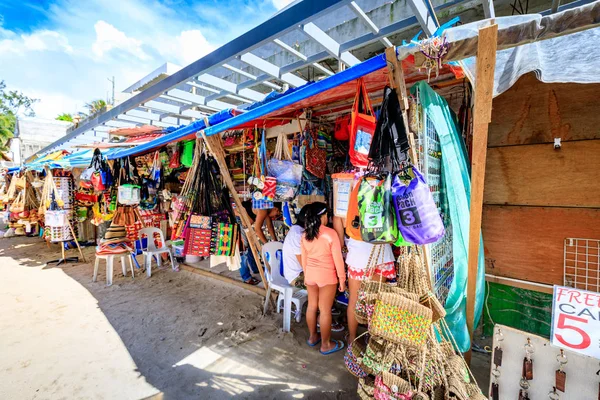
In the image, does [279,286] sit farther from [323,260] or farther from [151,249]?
[151,249]

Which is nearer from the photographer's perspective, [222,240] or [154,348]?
[154,348]

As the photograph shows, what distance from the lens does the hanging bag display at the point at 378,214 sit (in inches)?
65.2

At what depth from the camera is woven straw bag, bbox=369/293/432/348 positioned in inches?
67.5

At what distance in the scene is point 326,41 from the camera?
2953 mm

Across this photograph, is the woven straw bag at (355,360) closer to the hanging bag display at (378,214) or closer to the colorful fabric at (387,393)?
the colorful fabric at (387,393)

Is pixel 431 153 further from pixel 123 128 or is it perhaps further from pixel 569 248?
pixel 123 128

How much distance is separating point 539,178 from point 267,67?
339 centimetres

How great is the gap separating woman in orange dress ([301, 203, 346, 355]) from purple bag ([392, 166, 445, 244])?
1.28 metres

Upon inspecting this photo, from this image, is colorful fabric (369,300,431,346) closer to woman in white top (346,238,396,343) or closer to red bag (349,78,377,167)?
woman in white top (346,238,396,343)

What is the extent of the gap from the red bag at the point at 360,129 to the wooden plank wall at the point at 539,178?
174 centimetres

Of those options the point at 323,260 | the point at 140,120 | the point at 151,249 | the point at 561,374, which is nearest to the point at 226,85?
the point at 140,120

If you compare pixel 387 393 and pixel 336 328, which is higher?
Result: pixel 387 393

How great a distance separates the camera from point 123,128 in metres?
6.71

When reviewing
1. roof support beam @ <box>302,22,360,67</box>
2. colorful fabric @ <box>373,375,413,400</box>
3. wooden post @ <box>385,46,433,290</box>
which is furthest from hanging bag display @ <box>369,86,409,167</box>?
colorful fabric @ <box>373,375,413,400</box>
